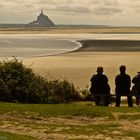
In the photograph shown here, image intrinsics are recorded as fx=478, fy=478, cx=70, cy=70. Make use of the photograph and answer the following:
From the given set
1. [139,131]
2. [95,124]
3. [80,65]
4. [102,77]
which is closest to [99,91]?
[102,77]

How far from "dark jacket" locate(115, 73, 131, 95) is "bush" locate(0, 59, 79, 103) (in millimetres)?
3946

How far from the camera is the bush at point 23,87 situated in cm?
1878

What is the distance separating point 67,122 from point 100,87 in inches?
112

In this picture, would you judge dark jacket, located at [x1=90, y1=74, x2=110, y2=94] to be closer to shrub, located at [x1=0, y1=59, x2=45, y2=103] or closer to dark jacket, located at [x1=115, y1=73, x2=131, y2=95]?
dark jacket, located at [x1=115, y1=73, x2=131, y2=95]

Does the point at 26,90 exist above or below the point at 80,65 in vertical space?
below

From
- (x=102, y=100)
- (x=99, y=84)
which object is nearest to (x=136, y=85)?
(x=102, y=100)

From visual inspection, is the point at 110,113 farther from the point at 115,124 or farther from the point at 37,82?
the point at 37,82

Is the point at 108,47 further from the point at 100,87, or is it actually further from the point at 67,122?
the point at 67,122

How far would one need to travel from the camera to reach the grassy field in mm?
11766

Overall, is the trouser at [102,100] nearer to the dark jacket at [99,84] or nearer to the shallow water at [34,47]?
the dark jacket at [99,84]

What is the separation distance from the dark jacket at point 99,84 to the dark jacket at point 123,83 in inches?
14.9

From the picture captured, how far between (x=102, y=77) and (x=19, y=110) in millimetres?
3052

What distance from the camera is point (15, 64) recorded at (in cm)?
1980

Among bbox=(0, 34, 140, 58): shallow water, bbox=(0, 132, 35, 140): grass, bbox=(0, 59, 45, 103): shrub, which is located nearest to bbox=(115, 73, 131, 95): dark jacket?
bbox=(0, 59, 45, 103): shrub
